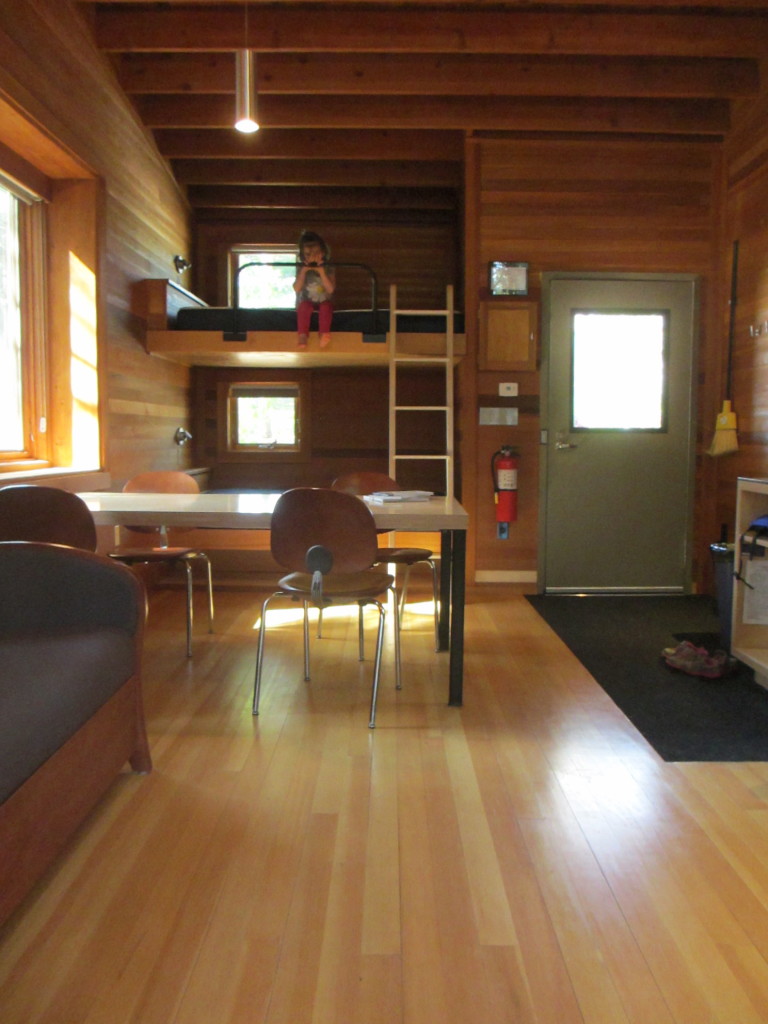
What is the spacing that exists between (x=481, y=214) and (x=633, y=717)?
347 cm

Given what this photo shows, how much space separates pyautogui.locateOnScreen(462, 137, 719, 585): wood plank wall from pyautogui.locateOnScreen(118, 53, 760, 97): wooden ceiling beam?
48cm

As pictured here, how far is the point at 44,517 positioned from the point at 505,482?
306 cm

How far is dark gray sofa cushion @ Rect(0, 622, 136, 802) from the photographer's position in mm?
1548

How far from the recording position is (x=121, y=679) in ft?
7.02

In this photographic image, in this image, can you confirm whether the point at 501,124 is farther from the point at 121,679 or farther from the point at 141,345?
the point at 121,679

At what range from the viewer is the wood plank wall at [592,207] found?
5070 millimetres

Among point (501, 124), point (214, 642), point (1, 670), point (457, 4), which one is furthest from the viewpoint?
point (501, 124)

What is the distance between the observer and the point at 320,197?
21.2 ft

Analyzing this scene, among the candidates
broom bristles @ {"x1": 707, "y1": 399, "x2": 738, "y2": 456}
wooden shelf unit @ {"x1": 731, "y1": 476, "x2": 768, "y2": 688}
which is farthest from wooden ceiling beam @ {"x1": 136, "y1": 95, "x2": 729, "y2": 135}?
wooden shelf unit @ {"x1": 731, "y1": 476, "x2": 768, "y2": 688}

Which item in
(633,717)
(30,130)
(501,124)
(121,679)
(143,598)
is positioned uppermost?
(501,124)

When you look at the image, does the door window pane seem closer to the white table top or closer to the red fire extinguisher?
the red fire extinguisher

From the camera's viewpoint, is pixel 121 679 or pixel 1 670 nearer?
pixel 1 670

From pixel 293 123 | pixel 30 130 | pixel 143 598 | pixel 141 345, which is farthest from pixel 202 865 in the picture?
pixel 293 123

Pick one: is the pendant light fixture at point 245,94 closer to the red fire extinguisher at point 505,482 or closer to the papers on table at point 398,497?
the papers on table at point 398,497
